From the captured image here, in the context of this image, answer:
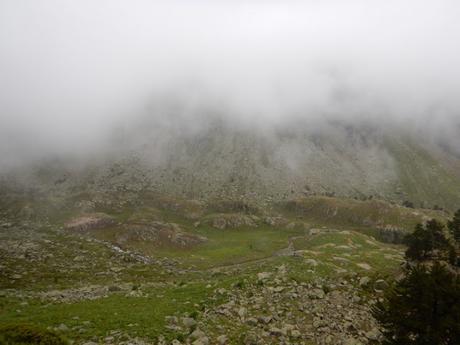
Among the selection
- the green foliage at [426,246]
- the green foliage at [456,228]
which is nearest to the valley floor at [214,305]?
the green foliage at [426,246]

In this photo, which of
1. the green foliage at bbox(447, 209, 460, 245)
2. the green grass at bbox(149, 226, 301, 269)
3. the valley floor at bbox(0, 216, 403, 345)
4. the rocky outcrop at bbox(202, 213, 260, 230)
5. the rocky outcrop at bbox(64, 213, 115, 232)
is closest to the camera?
the valley floor at bbox(0, 216, 403, 345)

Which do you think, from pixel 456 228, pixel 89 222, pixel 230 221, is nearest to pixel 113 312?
pixel 456 228

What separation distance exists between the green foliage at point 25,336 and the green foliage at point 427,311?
18806mm

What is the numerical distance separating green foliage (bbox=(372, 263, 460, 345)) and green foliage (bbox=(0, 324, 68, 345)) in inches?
740

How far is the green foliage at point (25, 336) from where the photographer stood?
18.4 metres

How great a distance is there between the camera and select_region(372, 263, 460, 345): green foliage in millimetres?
18422

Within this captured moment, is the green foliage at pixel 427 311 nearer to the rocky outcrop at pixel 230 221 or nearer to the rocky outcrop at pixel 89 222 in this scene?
the rocky outcrop at pixel 89 222

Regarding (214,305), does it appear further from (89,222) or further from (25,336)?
(89,222)

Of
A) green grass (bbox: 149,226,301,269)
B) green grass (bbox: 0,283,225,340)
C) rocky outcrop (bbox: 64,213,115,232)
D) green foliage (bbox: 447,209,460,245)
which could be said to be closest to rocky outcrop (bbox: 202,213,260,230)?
green grass (bbox: 149,226,301,269)

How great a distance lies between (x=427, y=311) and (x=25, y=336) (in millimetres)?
21605

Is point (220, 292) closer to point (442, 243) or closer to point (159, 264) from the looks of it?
point (442, 243)

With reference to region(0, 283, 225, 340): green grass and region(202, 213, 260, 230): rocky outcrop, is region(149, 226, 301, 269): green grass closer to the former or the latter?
region(202, 213, 260, 230): rocky outcrop

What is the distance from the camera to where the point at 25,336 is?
18.9m

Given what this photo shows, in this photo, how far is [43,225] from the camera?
109312mm
